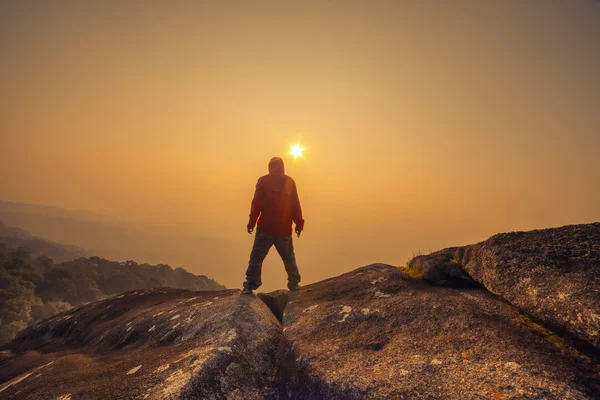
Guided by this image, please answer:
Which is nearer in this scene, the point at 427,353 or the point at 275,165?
the point at 427,353

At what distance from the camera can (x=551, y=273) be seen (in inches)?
197

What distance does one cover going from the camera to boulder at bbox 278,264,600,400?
3992 millimetres

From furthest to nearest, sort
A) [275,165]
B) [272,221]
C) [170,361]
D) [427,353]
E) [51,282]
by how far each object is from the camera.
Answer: [51,282] → [275,165] → [272,221] → [170,361] → [427,353]

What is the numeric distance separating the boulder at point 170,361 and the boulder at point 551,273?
204 inches

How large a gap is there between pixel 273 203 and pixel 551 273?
26.1 feet

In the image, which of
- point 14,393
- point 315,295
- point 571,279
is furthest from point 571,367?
point 14,393

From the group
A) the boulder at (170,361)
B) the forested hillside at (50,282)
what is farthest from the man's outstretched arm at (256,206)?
the forested hillside at (50,282)

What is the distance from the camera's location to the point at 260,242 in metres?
10.6

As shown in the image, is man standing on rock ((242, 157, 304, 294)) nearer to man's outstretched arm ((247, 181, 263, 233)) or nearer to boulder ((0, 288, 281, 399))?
man's outstretched arm ((247, 181, 263, 233))

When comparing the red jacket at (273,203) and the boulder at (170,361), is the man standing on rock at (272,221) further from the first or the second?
the boulder at (170,361)

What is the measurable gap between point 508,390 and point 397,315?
2668mm

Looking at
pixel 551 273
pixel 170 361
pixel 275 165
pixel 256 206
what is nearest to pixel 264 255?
pixel 256 206

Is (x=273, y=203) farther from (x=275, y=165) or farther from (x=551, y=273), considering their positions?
(x=551, y=273)

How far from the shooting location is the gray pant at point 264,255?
10.4 metres
